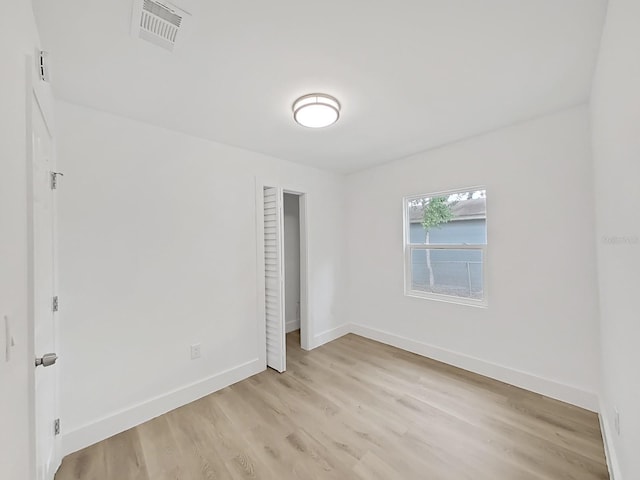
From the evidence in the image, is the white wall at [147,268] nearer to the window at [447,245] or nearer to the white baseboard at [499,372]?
the white baseboard at [499,372]

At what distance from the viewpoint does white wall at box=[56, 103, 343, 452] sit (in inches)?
70.8

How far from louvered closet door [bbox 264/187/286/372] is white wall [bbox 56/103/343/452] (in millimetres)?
158

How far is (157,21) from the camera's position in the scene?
3.94ft

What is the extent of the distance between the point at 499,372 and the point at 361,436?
156cm

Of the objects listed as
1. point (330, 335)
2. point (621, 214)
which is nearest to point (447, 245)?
point (621, 214)

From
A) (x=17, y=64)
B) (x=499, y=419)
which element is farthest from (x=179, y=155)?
(x=499, y=419)

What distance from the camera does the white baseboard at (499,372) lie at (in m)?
2.09

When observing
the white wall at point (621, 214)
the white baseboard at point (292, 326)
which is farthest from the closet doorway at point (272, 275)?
the white wall at point (621, 214)

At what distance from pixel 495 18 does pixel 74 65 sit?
7.27 feet

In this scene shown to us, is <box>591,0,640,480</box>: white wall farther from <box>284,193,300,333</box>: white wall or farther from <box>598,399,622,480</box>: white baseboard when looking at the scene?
<box>284,193,300,333</box>: white wall

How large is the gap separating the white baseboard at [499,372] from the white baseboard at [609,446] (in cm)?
15

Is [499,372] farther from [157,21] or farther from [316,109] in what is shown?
[157,21]

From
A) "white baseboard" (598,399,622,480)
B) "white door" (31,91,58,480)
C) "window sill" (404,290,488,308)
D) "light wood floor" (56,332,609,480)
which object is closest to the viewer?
"white door" (31,91,58,480)

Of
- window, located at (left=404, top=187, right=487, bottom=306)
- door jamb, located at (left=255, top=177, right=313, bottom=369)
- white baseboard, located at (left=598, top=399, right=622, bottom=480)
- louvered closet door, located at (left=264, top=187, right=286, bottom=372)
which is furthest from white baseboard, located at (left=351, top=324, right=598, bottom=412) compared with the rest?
louvered closet door, located at (left=264, top=187, right=286, bottom=372)
